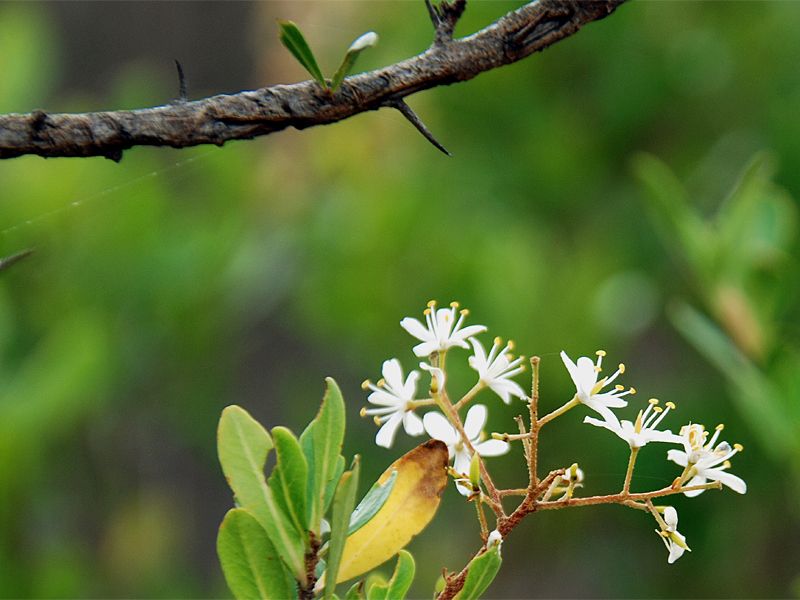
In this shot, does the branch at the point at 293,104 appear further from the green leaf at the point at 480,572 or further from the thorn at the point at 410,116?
the green leaf at the point at 480,572

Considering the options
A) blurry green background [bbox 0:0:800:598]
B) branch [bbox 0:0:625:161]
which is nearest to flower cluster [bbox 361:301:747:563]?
branch [bbox 0:0:625:161]

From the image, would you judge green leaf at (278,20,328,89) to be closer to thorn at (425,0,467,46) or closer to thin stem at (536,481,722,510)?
thorn at (425,0,467,46)

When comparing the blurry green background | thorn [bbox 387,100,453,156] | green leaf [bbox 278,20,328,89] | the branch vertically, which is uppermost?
green leaf [bbox 278,20,328,89]

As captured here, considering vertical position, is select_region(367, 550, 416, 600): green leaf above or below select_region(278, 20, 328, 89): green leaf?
below

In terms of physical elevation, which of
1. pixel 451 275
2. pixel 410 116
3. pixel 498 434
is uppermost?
pixel 410 116

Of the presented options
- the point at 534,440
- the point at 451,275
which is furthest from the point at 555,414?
the point at 451,275

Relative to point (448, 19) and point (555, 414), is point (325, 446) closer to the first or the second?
point (555, 414)

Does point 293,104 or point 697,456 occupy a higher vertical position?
point 293,104

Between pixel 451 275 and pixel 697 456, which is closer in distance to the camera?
pixel 697 456
